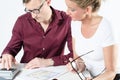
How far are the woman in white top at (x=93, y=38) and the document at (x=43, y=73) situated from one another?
0.58 ft

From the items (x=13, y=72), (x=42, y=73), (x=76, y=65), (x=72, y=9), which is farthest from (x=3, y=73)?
(x=72, y=9)

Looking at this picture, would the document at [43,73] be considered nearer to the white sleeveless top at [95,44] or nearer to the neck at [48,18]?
the white sleeveless top at [95,44]

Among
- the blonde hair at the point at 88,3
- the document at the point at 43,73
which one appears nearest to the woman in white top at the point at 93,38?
the blonde hair at the point at 88,3

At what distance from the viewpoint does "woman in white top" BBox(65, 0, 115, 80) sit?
1.54m

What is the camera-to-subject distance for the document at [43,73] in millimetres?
1640

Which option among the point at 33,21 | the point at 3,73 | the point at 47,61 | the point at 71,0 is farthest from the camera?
the point at 33,21

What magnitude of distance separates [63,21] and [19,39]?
0.38m

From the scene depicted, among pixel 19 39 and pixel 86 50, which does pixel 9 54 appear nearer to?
pixel 19 39

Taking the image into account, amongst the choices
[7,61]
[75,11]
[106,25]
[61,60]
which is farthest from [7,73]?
[106,25]

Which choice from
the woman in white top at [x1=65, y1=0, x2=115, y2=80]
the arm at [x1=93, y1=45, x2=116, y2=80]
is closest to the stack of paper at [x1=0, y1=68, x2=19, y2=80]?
the woman in white top at [x1=65, y1=0, x2=115, y2=80]

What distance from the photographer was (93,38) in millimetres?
1629

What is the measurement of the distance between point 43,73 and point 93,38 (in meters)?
0.39

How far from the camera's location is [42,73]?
5.62 ft

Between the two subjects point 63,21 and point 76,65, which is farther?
point 63,21
